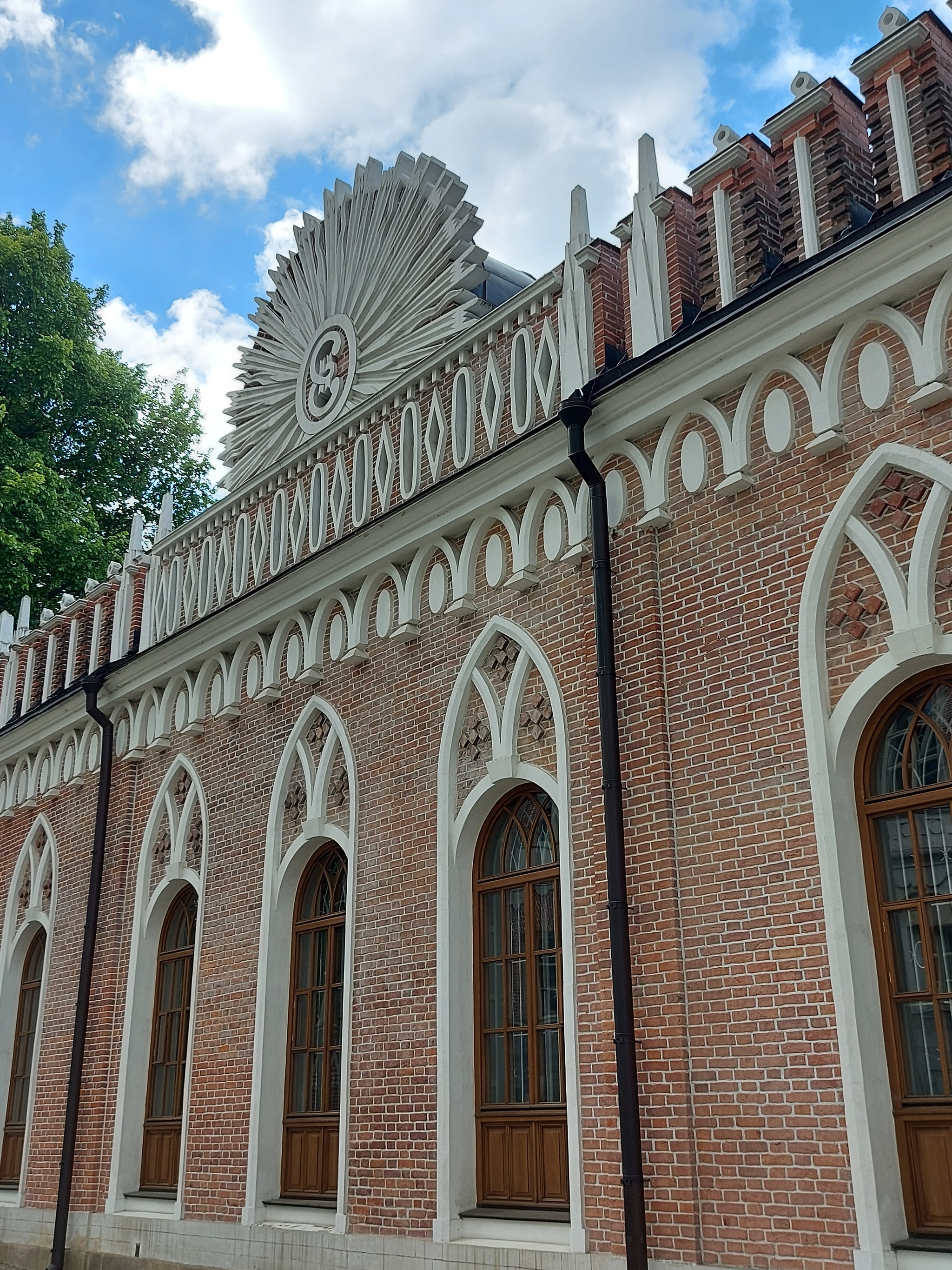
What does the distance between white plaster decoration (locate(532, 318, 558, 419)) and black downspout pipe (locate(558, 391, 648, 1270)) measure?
0.39 metres

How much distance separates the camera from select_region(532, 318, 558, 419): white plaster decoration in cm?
938

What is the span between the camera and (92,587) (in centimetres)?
1558

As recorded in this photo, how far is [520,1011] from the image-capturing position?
8727 mm

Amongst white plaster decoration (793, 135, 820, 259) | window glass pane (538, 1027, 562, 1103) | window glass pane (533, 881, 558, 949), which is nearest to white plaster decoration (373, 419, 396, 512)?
window glass pane (533, 881, 558, 949)

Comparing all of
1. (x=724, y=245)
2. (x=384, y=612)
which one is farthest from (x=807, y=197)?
(x=384, y=612)

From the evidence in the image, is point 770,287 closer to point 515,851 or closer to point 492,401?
point 492,401

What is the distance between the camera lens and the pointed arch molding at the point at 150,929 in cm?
1208

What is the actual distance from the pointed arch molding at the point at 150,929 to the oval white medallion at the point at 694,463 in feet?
20.7

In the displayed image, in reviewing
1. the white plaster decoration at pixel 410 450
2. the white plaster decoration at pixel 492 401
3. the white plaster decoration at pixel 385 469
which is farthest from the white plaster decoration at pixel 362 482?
the white plaster decoration at pixel 492 401

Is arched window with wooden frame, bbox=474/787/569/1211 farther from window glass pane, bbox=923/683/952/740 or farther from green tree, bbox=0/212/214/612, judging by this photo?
green tree, bbox=0/212/214/612

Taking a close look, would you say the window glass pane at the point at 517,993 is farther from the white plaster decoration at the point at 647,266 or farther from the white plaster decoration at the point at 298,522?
the white plaster decoration at the point at 298,522

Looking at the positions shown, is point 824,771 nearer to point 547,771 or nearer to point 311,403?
point 547,771

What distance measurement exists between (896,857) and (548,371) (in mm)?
4457

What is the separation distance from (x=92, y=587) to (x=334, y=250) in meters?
5.32
